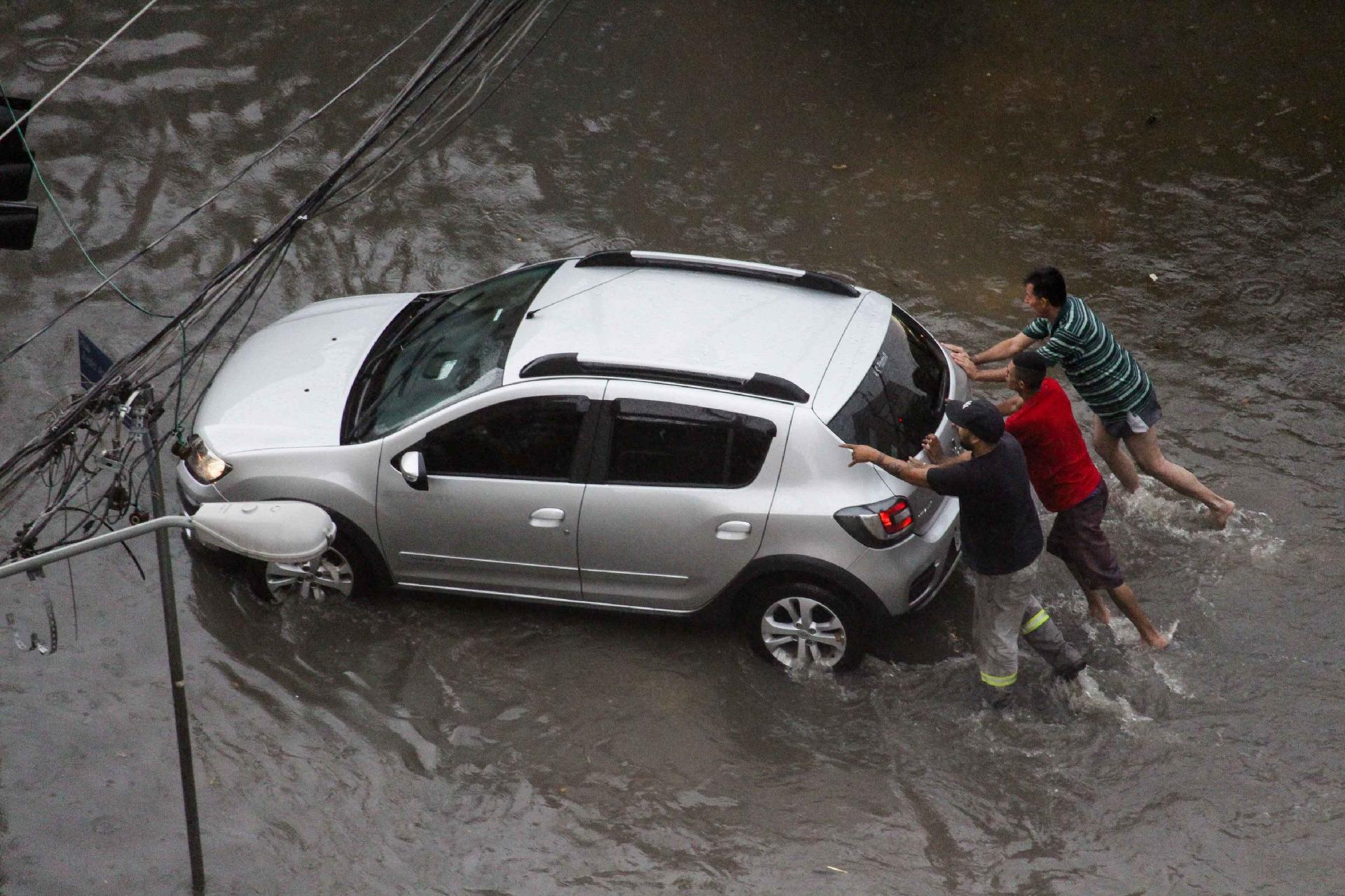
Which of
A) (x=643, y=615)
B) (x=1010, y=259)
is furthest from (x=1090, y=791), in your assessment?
(x=1010, y=259)

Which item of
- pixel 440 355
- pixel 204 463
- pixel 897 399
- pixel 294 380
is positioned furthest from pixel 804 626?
pixel 204 463

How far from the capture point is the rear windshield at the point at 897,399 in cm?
632

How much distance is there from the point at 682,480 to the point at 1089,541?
210 cm

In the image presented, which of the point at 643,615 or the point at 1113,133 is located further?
the point at 1113,133

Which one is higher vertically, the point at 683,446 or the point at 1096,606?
the point at 683,446

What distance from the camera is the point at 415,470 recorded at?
253 inches

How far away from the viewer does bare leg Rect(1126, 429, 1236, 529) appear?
23.9 ft

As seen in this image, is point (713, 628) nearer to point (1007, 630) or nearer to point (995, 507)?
point (1007, 630)

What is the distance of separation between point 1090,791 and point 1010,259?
5276mm

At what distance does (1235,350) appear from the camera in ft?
30.5

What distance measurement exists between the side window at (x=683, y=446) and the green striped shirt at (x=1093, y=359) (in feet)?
5.51

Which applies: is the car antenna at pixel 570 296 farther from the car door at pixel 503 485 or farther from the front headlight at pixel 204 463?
the front headlight at pixel 204 463

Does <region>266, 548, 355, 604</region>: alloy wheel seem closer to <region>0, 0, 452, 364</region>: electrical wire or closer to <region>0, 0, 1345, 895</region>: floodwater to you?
<region>0, 0, 1345, 895</region>: floodwater

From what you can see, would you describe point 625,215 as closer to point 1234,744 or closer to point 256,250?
point 256,250
